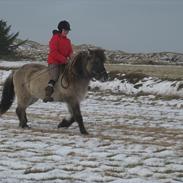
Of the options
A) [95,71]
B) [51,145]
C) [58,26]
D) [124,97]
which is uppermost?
[58,26]

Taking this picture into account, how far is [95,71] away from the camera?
10.6 meters

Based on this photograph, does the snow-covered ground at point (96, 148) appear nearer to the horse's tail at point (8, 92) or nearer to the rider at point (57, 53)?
the horse's tail at point (8, 92)

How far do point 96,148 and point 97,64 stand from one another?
2483mm

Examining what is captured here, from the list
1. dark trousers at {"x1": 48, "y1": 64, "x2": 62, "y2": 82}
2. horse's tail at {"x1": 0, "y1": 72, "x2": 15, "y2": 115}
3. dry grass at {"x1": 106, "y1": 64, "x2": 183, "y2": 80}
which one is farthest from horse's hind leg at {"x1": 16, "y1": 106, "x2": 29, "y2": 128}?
dry grass at {"x1": 106, "y1": 64, "x2": 183, "y2": 80}

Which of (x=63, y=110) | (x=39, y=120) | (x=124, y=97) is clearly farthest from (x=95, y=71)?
(x=124, y=97)

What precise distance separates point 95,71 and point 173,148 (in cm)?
280

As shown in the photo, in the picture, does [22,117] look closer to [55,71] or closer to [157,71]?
[55,71]

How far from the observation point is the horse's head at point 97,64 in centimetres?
1059

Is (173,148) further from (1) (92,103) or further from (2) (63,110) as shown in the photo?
(1) (92,103)

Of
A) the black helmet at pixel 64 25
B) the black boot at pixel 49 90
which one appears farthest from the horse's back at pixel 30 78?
the black helmet at pixel 64 25

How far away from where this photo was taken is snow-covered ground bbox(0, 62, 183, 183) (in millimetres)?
6699

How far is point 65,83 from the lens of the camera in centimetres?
1137

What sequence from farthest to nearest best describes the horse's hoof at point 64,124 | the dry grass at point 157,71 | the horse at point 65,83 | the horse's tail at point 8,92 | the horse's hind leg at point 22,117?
1. the dry grass at point 157,71
2. the horse's tail at point 8,92
3. the horse's hind leg at point 22,117
4. the horse's hoof at point 64,124
5. the horse at point 65,83

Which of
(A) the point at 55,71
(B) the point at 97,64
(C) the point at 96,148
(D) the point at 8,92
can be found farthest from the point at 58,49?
(C) the point at 96,148
